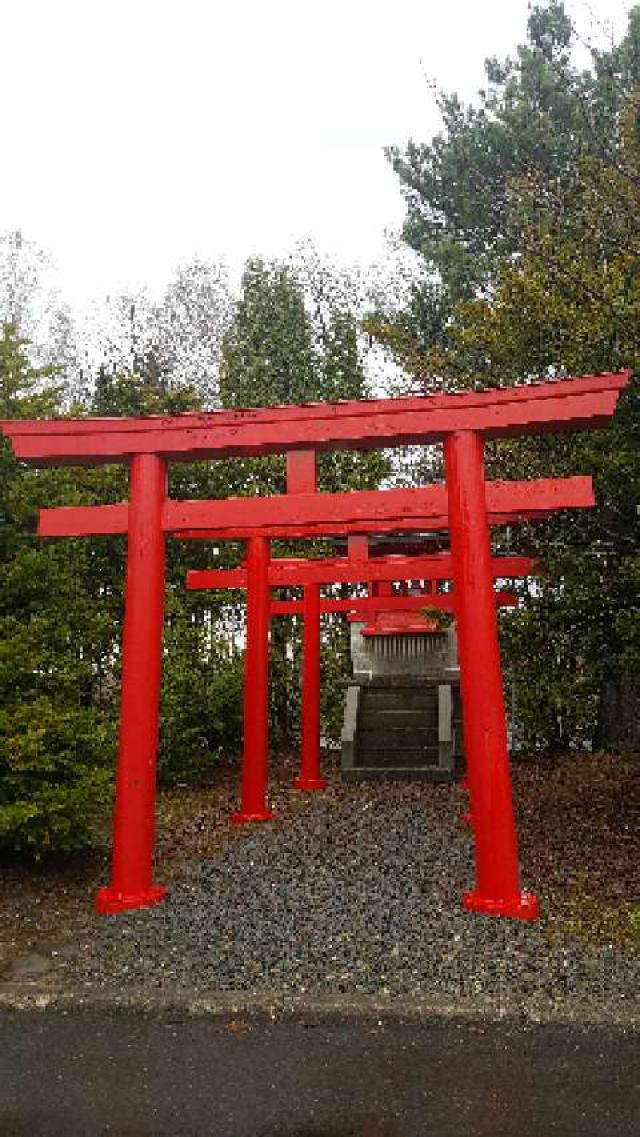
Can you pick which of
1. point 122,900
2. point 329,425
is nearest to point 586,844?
point 122,900

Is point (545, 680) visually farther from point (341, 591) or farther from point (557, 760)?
point (341, 591)

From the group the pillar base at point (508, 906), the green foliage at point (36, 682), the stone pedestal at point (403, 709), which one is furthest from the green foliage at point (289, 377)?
the pillar base at point (508, 906)

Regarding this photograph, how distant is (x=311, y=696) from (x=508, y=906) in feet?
20.7

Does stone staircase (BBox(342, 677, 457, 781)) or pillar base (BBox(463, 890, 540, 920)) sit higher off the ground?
stone staircase (BBox(342, 677, 457, 781))

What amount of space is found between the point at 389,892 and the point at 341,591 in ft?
35.3

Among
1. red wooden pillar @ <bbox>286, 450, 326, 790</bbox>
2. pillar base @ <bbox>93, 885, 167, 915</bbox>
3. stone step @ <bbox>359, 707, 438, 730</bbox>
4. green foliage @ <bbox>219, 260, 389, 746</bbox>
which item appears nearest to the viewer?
pillar base @ <bbox>93, 885, 167, 915</bbox>

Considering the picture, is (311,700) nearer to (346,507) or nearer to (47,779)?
(47,779)

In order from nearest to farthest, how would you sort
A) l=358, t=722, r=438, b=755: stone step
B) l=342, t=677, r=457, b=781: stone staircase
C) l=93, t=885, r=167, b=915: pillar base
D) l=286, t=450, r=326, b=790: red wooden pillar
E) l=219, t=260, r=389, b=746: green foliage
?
l=93, t=885, r=167, b=915: pillar base < l=286, t=450, r=326, b=790: red wooden pillar < l=342, t=677, r=457, b=781: stone staircase < l=358, t=722, r=438, b=755: stone step < l=219, t=260, r=389, b=746: green foliage

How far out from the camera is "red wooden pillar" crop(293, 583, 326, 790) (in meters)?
10.9

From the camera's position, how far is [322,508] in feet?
18.3

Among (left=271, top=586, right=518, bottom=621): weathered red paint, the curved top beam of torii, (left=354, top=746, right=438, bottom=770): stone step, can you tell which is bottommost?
(left=354, top=746, right=438, bottom=770): stone step

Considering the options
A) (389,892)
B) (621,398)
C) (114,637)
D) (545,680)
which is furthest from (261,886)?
(114,637)

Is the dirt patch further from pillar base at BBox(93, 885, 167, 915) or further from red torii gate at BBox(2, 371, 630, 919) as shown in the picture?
pillar base at BBox(93, 885, 167, 915)

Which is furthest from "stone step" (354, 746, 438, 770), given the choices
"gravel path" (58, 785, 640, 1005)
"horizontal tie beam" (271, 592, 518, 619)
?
"gravel path" (58, 785, 640, 1005)
